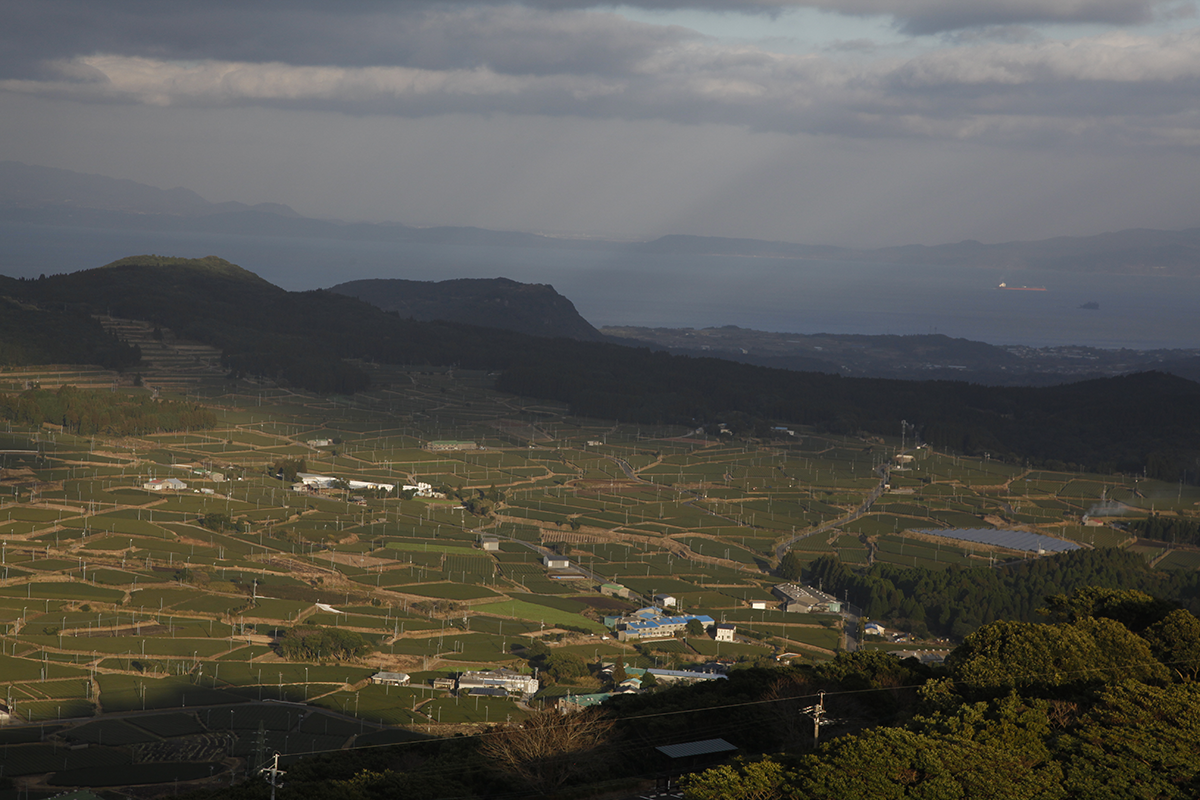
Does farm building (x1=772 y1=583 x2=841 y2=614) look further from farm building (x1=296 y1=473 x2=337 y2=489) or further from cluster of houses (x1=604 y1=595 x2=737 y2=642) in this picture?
farm building (x1=296 y1=473 x2=337 y2=489)

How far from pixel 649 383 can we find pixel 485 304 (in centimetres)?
5569

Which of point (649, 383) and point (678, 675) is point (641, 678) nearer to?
point (678, 675)

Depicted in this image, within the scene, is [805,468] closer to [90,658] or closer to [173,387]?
[173,387]

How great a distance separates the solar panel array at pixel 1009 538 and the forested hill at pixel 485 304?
89497 mm

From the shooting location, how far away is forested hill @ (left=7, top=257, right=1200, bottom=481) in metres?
93.4

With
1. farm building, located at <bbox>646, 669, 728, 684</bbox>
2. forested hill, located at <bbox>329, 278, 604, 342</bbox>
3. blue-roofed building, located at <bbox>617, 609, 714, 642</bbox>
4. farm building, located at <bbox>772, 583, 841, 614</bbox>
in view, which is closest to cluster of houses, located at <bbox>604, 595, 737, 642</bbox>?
blue-roofed building, located at <bbox>617, 609, 714, 642</bbox>

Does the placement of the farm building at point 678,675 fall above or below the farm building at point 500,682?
above

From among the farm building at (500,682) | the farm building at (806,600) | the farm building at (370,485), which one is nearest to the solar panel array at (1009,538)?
the farm building at (806,600)

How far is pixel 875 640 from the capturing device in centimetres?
4400

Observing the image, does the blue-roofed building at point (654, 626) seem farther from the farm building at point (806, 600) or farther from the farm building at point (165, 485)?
the farm building at point (165, 485)

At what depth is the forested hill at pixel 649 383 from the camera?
93.4 m

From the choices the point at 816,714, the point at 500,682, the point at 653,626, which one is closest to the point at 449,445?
the point at 653,626

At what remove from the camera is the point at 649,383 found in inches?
4092

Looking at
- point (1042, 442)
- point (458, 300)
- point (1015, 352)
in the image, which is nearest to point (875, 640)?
point (1042, 442)
